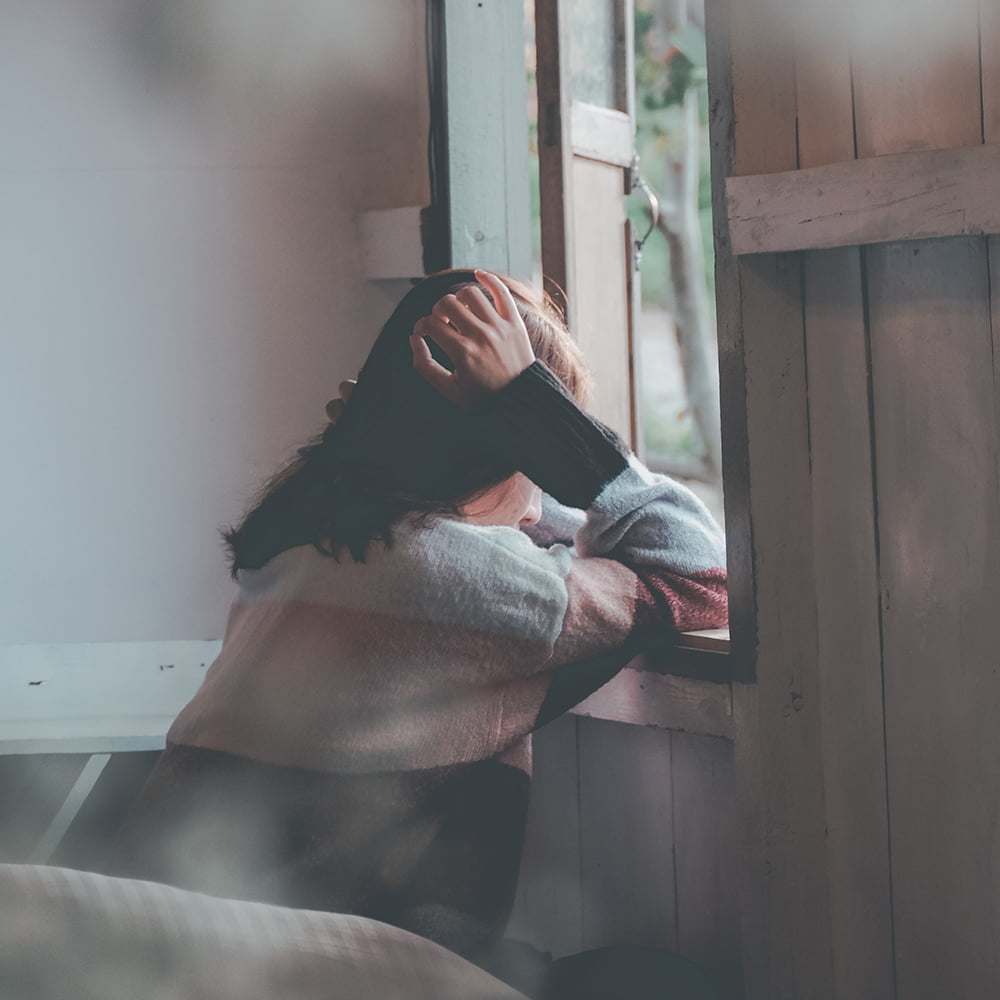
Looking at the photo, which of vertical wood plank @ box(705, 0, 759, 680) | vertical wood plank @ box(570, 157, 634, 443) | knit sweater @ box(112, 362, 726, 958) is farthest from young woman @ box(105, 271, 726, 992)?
vertical wood plank @ box(570, 157, 634, 443)

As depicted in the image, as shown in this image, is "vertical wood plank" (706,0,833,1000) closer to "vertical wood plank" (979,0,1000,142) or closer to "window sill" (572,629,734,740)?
"window sill" (572,629,734,740)

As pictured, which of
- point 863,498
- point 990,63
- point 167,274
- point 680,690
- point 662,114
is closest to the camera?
point 990,63

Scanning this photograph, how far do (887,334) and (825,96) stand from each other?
224 mm

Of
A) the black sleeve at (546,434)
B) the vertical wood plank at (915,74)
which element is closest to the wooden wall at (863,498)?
the vertical wood plank at (915,74)

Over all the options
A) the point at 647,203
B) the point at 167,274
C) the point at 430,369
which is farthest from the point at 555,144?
the point at 167,274

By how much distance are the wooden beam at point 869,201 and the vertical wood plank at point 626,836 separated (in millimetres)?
636

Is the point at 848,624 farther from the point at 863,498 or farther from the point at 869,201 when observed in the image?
the point at 869,201

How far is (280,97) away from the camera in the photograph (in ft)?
6.48

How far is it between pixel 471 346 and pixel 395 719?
39 centimetres

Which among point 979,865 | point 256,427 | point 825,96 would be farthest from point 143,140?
point 979,865

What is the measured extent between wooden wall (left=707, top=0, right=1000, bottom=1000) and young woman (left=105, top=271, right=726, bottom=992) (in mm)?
177

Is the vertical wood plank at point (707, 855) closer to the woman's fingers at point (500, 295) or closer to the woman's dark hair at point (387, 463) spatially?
the woman's dark hair at point (387, 463)

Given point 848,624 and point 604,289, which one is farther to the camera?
point 604,289

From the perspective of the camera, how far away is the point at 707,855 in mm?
1434
